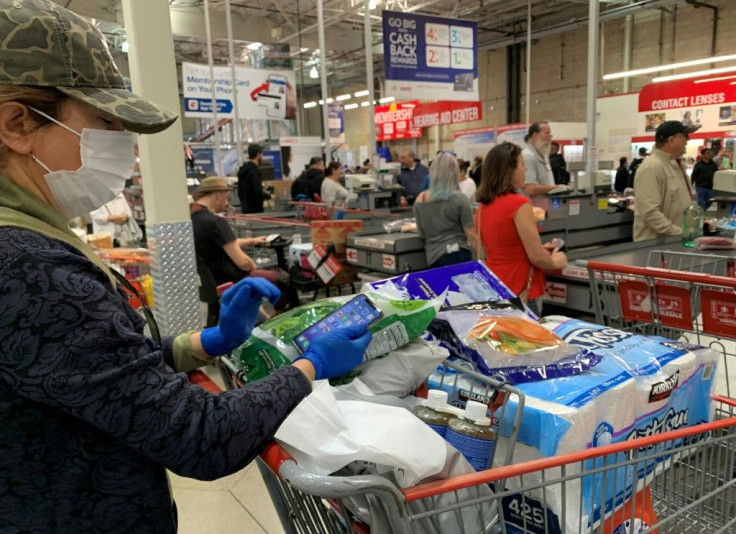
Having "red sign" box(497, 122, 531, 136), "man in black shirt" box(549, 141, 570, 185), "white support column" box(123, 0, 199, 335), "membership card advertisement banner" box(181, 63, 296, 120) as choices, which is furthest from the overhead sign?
"white support column" box(123, 0, 199, 335)

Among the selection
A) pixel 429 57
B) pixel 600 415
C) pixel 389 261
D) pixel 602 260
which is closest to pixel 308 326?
pixel 600 415

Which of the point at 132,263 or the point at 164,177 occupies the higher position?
the point at 164,177

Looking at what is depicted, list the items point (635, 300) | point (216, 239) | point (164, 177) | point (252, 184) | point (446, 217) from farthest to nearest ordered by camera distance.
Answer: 1. point (252, 184)
2. point (446, 217)
3. point (216, 239)
4. point (164, 177)
5. point (635, 300)

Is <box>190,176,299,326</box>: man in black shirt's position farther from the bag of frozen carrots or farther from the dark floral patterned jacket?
the dark floral patterned jacket

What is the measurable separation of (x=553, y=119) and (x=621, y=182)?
5502 mm

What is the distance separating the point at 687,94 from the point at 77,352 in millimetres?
14391

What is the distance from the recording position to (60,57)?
80 cm

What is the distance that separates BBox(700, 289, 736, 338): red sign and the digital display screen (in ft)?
4.18

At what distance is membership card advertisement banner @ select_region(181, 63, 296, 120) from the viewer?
12.4 meters

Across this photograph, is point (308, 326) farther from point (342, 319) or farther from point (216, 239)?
point (216, 239)

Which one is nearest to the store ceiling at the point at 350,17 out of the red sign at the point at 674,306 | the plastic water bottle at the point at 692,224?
the plastic water bottle at the point at 692,224

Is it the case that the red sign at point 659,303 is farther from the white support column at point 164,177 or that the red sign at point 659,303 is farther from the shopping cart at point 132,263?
the shopping cart at point 132,263

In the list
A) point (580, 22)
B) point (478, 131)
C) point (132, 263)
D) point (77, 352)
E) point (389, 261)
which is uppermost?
point (580, 22)

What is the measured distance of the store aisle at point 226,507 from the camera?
243 centimetres
